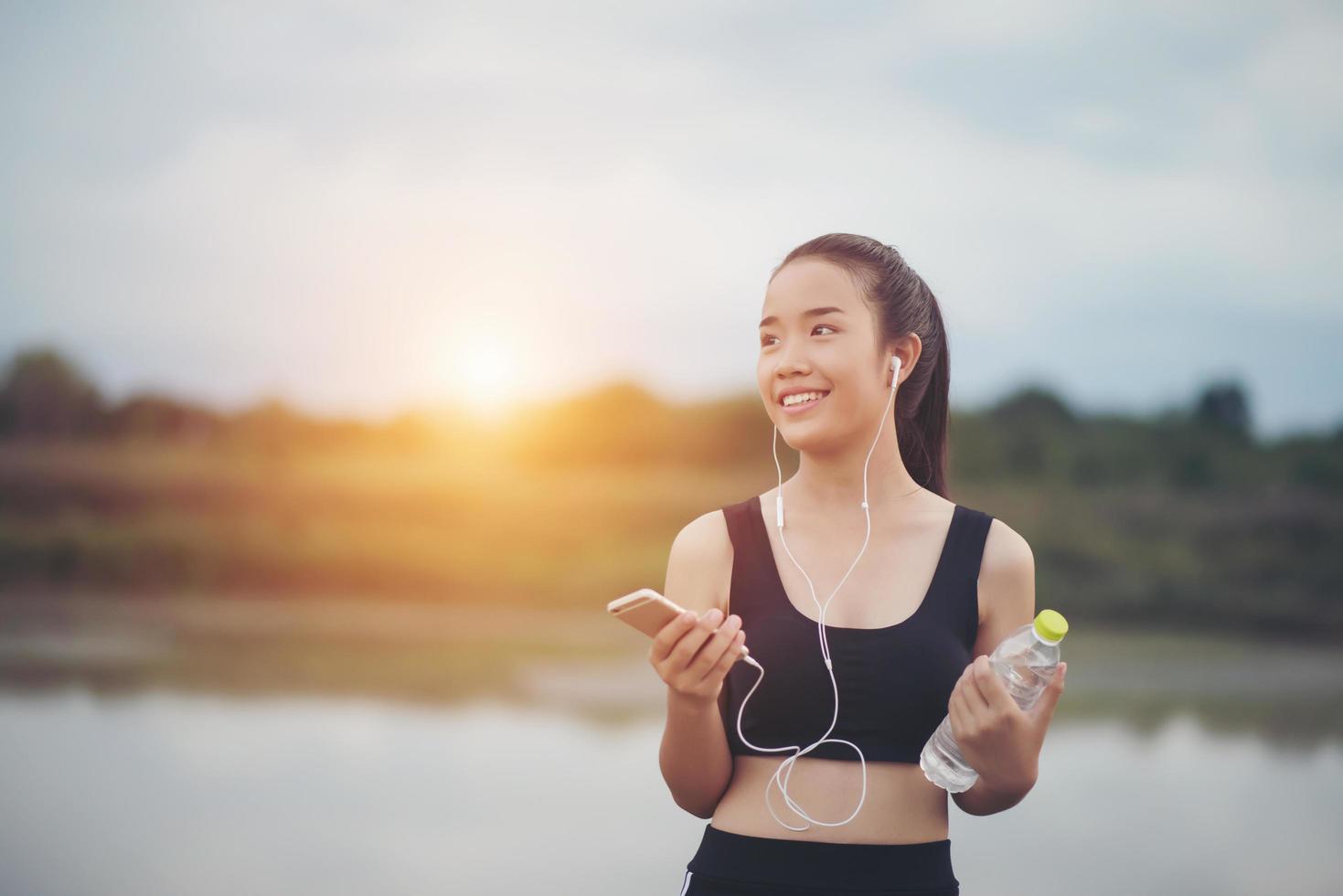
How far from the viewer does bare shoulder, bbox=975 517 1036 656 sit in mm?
1122

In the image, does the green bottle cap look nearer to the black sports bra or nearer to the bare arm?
the black sports bra

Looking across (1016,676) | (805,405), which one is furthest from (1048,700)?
(805,405)

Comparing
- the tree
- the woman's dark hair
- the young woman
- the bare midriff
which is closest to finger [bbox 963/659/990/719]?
the young woman

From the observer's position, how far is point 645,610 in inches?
37.0

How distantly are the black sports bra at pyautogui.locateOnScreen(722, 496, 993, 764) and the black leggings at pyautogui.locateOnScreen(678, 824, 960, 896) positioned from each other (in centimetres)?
8

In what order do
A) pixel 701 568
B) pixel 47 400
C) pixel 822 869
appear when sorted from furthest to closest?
pixel 47 400, pixel 701 568, pixel 822 869

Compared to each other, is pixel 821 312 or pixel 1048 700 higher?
pixel 821 312

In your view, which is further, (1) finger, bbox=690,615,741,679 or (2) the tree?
(2) the tree

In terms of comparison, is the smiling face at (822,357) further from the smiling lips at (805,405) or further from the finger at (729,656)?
the finger at (729,656)

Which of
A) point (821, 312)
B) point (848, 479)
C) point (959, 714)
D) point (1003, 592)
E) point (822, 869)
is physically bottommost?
point (822, 869)

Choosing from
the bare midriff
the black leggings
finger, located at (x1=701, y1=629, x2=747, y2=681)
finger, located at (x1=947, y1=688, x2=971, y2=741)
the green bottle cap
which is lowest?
the black leggings

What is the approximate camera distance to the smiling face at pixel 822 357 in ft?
3.67

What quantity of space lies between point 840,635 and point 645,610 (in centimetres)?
24

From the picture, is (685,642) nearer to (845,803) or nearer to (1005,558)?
(845,803)
